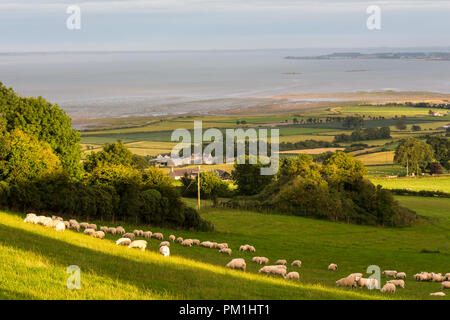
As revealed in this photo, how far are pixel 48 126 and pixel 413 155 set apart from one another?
57.8 m

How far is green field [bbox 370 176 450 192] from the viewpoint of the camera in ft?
220

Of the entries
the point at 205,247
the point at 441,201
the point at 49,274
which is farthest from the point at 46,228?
the point at 441,201

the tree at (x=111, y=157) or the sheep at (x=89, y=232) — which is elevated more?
the tree at (x=111, y=157)

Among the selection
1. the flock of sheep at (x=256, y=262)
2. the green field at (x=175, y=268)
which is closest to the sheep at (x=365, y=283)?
the flock of sheep at (x=256, y=262)

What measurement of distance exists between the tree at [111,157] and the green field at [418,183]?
3680 centimetres

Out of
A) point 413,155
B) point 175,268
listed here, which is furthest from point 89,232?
point 413,155

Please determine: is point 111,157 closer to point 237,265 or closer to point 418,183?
point 237,265

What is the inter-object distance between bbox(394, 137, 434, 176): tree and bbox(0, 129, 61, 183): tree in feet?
195

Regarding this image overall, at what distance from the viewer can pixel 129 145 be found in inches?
4016

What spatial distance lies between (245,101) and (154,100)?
1279 inches

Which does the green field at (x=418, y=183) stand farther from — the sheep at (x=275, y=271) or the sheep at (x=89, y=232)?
the sheep at (x=275, y=271)

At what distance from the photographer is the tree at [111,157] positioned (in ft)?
134

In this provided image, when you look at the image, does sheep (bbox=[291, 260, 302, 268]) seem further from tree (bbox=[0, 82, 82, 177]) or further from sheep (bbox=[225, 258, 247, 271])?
tree (bbox=[0, 82, 82, 177])
